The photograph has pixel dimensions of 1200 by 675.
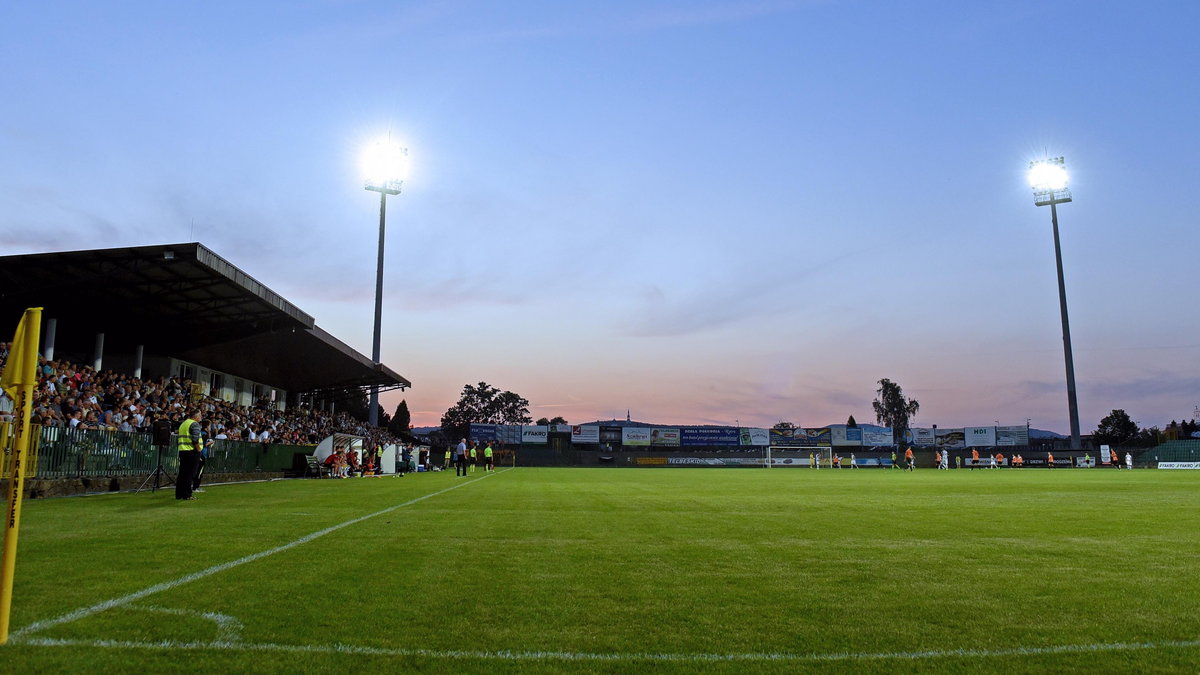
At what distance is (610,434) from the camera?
8500 cm

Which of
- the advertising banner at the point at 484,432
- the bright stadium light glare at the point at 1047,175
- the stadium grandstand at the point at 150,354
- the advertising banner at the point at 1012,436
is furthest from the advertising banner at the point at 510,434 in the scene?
the bright stadium light glare at the point at 1047,175

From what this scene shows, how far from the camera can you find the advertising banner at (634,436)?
84188 millimetres

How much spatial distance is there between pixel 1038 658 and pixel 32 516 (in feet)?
40.9

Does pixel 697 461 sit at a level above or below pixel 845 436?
below

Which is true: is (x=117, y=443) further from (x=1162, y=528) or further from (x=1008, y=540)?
(x=1162, y=528)

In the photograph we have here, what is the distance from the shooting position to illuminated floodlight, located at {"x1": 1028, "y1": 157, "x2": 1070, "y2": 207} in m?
63.7

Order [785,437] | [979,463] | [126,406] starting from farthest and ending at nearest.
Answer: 1. [785,437]
2. [979,463]
3. [126,406]

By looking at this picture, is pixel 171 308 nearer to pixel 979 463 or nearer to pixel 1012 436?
pixel 979 463

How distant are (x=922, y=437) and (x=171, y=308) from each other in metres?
83.7

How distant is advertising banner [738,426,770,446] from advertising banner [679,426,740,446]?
22.8 inches

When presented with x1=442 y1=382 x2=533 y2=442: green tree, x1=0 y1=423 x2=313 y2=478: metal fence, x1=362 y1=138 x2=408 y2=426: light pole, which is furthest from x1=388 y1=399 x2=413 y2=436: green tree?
x1=0 y1=423 x2=313 y2=478: metal fence

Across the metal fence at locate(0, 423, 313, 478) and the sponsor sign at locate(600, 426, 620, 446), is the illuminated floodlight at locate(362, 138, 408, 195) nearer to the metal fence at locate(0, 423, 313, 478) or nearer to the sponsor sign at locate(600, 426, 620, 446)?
the metal fence at locate(0, 423, 313, 478)

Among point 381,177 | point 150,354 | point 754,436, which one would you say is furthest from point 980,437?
point 150,354

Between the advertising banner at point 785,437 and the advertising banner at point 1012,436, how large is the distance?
73.4ft
